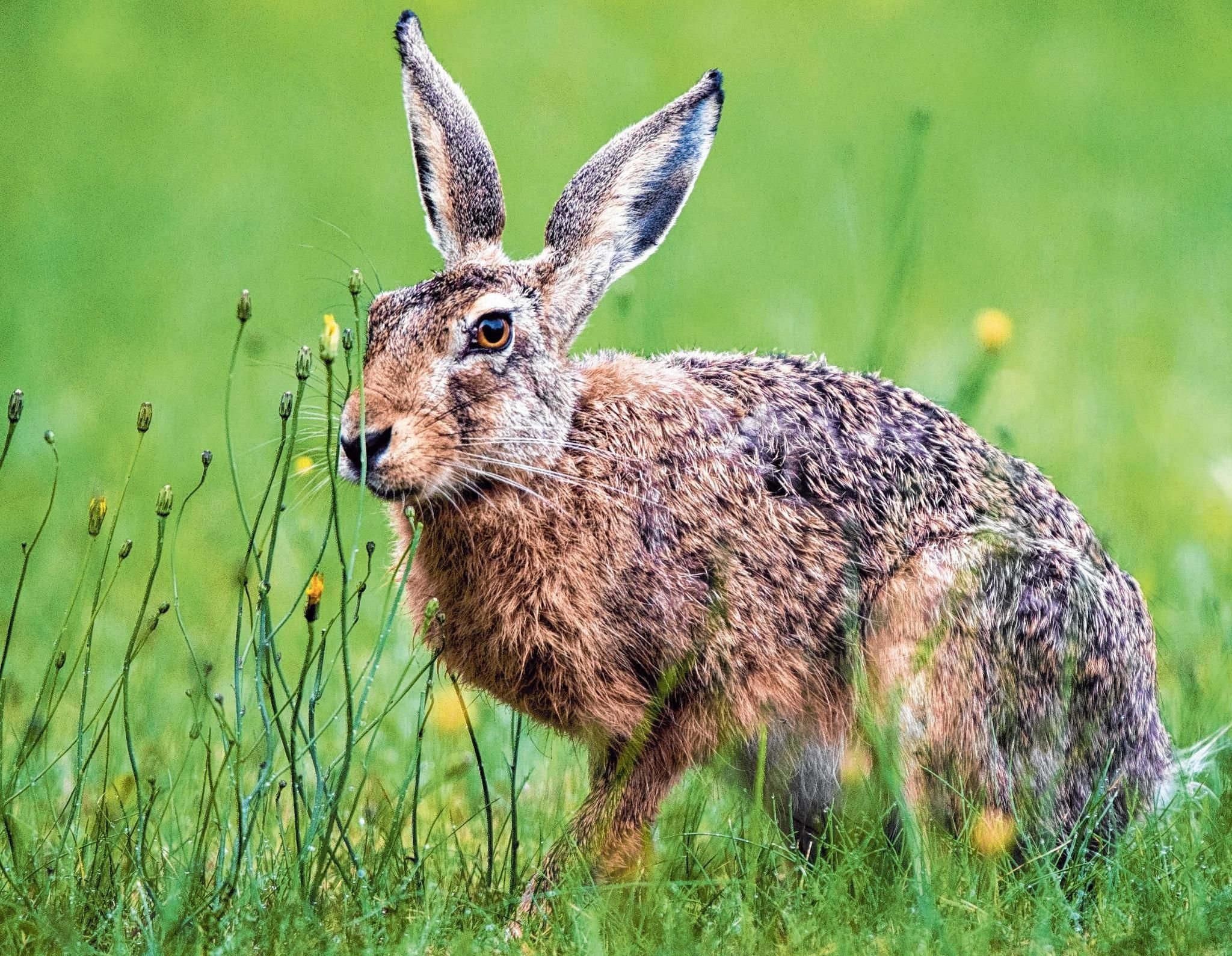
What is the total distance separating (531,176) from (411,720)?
647 cm

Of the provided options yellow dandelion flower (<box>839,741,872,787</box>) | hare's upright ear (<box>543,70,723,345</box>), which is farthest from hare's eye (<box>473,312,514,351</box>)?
yellow dandelion flower (<box>839,741,872,787</box>)

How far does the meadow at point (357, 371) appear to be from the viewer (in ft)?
13.2

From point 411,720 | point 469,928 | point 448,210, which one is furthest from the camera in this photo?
point 411,720

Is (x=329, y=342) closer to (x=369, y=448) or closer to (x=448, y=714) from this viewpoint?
(x=369, y=448)

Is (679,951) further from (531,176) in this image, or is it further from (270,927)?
(531,176)

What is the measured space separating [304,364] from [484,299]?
120cm

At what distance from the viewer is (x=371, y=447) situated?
440 centimetres

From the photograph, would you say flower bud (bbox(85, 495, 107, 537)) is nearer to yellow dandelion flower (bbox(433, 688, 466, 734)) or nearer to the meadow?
the meadow

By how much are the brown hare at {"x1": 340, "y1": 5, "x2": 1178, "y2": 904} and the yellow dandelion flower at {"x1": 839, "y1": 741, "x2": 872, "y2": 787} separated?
2.2 inches

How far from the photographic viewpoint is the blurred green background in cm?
820

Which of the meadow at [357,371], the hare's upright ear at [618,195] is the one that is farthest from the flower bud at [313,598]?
the hare's upright ear at [618,195]

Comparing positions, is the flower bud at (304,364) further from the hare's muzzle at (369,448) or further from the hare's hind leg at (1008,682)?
the hare's hind leg at (1008,682)

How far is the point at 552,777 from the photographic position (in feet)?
18.7

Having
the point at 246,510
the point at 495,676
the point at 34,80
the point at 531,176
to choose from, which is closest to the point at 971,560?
the point at 495,676
